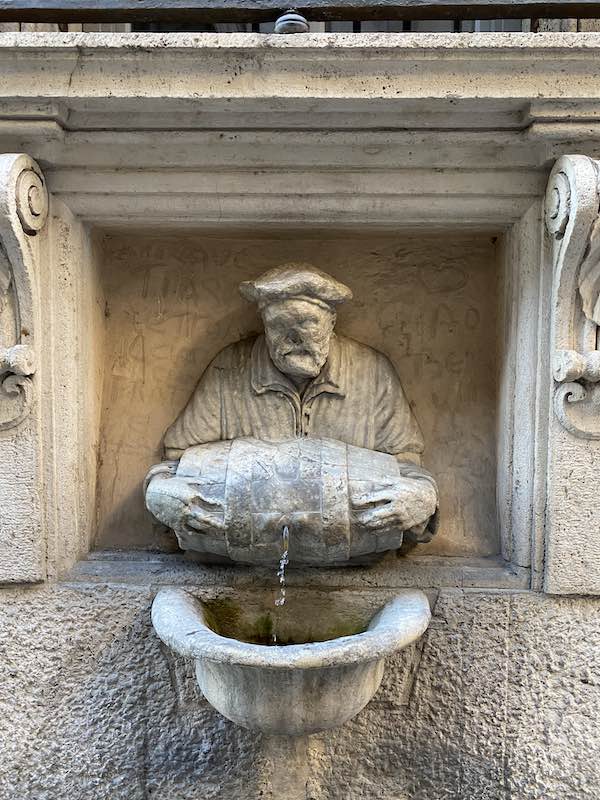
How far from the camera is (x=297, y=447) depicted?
166 cm

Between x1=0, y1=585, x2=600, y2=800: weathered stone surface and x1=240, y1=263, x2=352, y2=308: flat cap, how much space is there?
0.80 m

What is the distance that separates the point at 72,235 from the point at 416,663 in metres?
1.38

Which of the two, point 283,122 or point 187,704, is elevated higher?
point 283,122

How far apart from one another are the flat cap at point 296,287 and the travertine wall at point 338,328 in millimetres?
228

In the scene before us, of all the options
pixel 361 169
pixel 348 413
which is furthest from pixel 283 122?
pixel 348 413

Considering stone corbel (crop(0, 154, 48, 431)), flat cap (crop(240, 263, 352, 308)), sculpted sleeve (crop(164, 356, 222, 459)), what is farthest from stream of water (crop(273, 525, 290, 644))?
stone corbel (crop(0, 154, 48, 431))

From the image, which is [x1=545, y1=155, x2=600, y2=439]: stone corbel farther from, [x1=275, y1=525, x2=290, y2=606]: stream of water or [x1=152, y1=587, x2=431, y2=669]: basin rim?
[x1=275, y1=525, x2=290, y2=606]: stream of water

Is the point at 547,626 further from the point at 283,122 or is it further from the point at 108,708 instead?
the point at 283,122

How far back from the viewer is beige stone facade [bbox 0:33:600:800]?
156 centimetres

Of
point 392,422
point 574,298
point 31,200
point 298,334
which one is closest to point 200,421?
point 298,334

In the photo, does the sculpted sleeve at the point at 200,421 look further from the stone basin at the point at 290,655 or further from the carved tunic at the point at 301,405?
the stone basin at the point at 290,655

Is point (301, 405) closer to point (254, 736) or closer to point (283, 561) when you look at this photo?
point (283, 561)

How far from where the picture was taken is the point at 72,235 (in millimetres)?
1752

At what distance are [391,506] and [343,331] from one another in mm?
590
